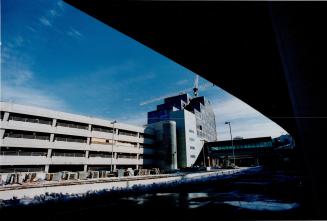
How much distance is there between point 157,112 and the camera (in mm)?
135250

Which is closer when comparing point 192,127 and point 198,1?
point 198,1

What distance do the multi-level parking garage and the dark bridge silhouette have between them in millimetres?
40749

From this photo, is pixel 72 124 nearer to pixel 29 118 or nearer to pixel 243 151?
pixel 29 118

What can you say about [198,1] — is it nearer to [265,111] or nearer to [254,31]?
[254,31]

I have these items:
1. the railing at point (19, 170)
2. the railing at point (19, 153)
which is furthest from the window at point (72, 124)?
the railing at point (19, 170)

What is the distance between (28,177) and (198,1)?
120ft

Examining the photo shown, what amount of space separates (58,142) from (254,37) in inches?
1823

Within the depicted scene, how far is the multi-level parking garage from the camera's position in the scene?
1441 inches

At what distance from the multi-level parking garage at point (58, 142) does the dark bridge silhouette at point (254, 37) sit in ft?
134

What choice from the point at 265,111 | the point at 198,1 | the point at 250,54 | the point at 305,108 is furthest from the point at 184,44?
the point at 265,111

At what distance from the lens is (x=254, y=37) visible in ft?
22.1

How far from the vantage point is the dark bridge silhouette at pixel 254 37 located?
173 inches

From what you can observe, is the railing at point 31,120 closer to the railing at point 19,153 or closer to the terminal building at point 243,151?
the railing at point 19,153

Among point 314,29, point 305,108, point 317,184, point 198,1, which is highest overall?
point 198,1
